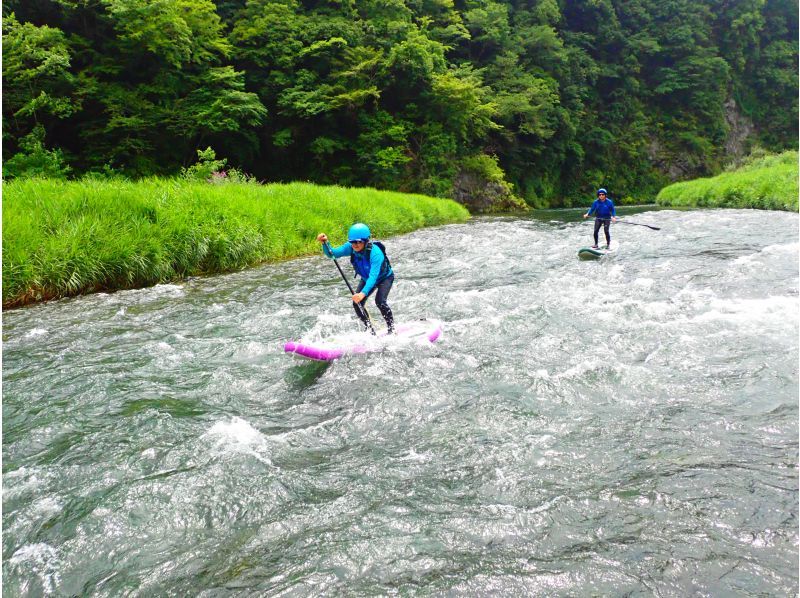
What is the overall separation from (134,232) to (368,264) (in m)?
5.02

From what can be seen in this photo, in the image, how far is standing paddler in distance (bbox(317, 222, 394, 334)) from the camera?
6.04 meters

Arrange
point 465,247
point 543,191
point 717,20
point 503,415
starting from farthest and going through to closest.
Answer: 1. point 717,20
2. point 543,191
3. point 465,247
4. point 503,415

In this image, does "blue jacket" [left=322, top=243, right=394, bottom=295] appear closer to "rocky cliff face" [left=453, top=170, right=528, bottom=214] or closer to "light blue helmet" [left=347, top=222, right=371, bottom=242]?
"light blue helmet" [left=347, top=222, right=371, bottom=242]

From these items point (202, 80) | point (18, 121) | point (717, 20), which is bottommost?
point (18, 121)

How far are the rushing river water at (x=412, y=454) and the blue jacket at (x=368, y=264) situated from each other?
0.85 m

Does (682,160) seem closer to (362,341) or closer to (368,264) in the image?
(368,264)

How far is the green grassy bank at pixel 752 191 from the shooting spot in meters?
20.2

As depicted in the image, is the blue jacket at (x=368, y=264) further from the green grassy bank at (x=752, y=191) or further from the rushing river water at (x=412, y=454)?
the green grassy bank at (x=752, y=191)

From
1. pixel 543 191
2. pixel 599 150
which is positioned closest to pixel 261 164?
pixel 543 191

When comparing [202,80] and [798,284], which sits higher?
[202,80]

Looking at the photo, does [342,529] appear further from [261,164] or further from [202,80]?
[261,164]

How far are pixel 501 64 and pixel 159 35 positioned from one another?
75.6 ft

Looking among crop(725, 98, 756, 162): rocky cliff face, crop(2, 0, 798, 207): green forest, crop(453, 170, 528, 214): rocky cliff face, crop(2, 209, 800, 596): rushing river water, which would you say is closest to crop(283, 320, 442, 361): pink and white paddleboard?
crop(2, 209, 800, 596): rushing river water

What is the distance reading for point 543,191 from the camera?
39.0 m
